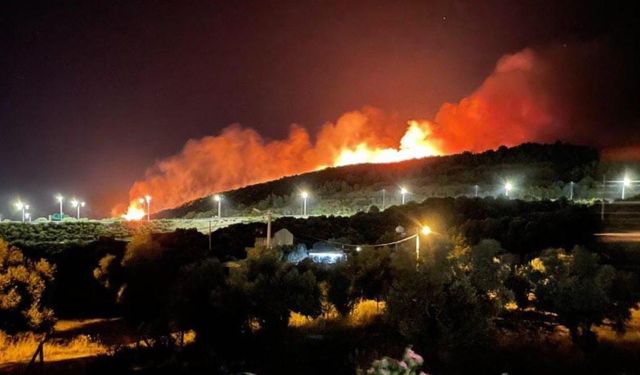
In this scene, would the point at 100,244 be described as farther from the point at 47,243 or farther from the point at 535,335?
the point at 535,335

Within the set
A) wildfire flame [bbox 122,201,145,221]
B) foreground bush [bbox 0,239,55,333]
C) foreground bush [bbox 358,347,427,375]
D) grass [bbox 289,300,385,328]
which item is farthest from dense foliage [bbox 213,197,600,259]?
wildfire flame [bbox 122,201,145,221]

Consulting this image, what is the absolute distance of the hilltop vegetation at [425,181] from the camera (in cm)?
5753

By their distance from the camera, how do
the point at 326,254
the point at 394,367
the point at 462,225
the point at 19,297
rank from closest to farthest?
the point at 394,367 → the point at 19,297 → the point at 326,254 → the point at 462,225

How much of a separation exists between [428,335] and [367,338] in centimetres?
215

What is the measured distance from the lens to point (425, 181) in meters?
72.9

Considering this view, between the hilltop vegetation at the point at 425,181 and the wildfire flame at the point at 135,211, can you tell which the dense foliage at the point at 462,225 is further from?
the wildfire flame at the point at 135,211

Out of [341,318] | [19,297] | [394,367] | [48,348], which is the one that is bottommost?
[48,348]

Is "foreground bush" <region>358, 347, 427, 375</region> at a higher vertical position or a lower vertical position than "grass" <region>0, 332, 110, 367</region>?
higher

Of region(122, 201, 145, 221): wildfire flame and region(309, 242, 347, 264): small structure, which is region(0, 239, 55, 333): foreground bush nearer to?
region(309, 242, 347, 264): small structure

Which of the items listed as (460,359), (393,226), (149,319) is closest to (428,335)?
(460,359)

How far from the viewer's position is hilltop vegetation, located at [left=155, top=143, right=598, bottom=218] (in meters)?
57.5

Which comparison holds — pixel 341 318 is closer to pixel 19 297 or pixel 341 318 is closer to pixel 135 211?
pixel 19 297

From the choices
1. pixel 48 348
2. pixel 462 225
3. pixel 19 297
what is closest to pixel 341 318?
pixel 48 348

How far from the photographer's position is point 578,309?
575 inches
